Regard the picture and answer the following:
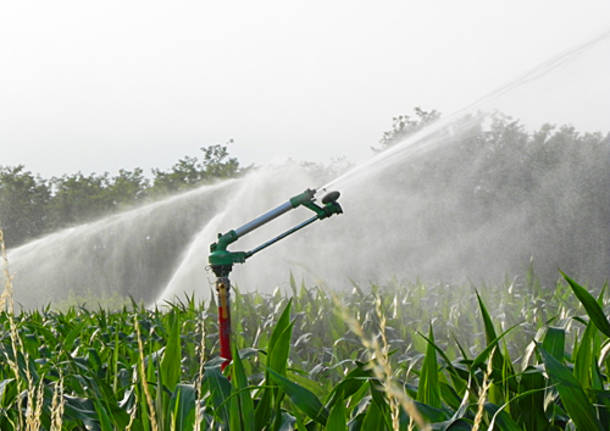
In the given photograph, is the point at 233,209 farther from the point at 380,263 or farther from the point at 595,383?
the point at 595,383

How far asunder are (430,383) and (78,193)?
80.7 ft

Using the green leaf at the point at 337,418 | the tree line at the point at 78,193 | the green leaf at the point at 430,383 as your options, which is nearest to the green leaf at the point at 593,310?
the green leaf at the point at 430,383

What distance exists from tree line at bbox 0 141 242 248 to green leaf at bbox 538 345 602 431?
20.4 m

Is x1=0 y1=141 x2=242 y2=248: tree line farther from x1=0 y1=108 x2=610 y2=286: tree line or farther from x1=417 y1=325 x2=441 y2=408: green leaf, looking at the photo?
x1=417 y1=325 x2=441 y2=408: green leaf

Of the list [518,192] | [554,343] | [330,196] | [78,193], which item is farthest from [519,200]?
[78,193]

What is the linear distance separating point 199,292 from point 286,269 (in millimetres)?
1248

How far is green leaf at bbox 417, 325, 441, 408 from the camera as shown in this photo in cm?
Answer: 184

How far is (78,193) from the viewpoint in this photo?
82.0 feet

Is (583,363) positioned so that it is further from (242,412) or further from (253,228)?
(253,228)

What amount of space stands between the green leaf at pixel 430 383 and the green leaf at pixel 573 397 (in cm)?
32

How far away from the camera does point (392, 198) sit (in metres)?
11.1

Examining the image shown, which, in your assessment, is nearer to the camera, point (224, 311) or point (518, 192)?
point (224, 311)

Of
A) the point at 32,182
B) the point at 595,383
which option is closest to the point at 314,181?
the point at 595,383

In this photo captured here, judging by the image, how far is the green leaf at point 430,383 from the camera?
1.84 m
